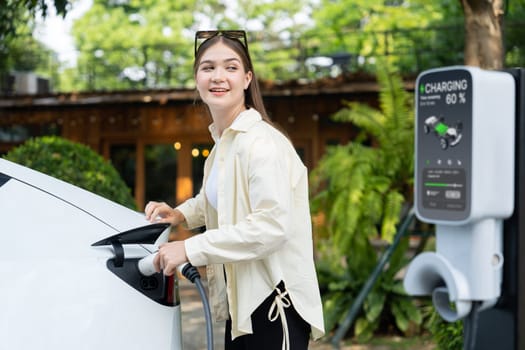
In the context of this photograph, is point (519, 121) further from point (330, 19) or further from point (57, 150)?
point (330, 19)

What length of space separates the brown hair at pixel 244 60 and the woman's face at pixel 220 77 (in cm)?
2

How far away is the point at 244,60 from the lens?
2410 mm

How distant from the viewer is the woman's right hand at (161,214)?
8.37ft

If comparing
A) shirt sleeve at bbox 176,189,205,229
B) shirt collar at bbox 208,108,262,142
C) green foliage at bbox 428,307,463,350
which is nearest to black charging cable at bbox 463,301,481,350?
shirt collar at bbox 208,108,262,142

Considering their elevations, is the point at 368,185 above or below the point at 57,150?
below

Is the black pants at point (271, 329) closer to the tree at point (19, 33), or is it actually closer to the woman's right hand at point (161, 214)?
the woman's right hand at point (161, 214)

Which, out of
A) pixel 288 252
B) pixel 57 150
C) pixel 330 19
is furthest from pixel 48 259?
pixel 330 19

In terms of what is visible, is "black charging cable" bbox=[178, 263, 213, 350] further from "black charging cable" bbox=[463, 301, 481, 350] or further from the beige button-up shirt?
"black charging cable" bbox=[463, 301, 481, 350]

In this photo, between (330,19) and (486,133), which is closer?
(486,133)

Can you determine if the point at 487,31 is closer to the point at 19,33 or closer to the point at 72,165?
the point at 72,165

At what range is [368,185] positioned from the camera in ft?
21.4

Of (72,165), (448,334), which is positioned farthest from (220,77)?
(72,165)

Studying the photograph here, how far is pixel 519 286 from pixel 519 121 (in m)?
0.38

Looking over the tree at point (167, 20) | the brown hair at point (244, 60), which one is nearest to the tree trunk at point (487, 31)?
the brown hair at point (244, 60)
